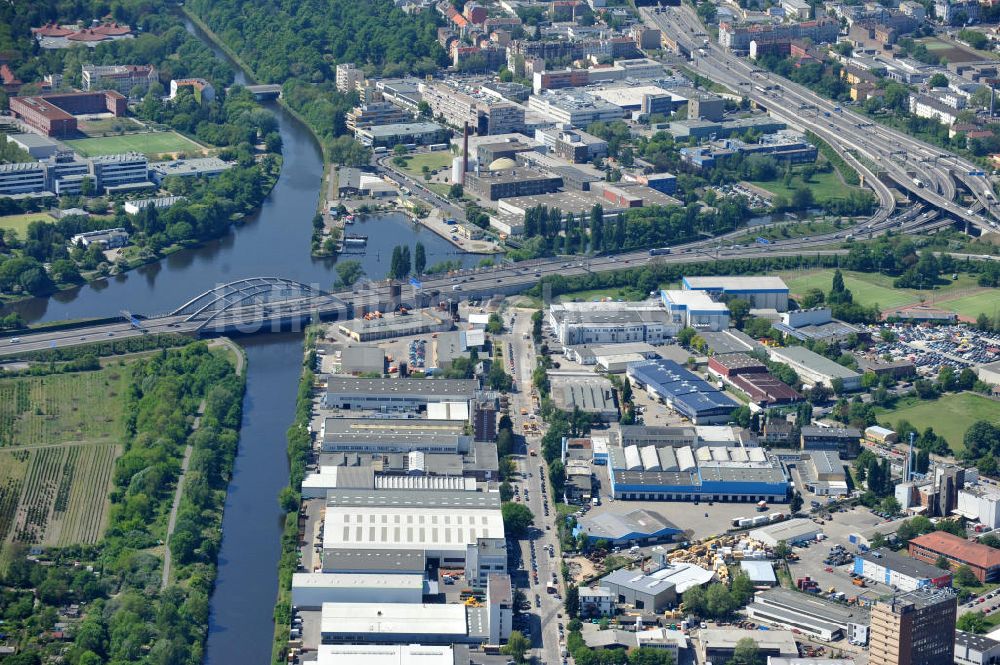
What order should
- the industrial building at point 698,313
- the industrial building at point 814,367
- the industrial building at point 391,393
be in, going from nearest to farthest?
the industrial building at point 391,393, the industrial building at point 814,367, the industrial building at point 698,313

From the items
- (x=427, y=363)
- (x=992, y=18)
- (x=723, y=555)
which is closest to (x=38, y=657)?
(x=723, y=555)

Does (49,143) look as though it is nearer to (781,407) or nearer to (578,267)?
(578,267)

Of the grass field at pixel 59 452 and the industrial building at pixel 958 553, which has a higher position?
the industrial building at pixel 958 553

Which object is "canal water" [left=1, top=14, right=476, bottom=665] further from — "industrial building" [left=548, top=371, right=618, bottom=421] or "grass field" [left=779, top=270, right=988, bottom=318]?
"grass field" [left=779, top=270, right=988, bottom=318]

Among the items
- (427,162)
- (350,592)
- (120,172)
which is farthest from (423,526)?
(427,162)

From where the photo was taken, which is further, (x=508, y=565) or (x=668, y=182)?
(x=668, y=182)

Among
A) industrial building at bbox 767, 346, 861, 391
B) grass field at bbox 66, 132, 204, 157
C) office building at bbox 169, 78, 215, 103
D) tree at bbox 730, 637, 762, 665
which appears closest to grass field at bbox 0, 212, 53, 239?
grass field at bbox 66, 132, 204, 157

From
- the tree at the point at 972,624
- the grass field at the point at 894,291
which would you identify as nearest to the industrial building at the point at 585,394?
the grass field at the point at 894,291

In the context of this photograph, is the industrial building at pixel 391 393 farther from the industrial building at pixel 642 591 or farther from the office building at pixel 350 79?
the office building at pixel 350 79
